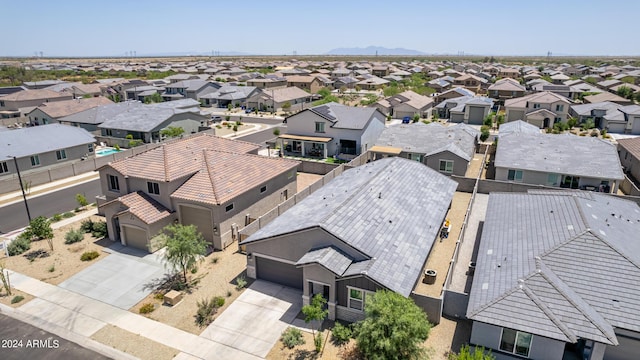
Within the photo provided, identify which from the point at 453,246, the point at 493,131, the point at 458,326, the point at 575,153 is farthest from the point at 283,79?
the point at 458,326

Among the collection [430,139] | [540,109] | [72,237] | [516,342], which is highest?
[540,109]

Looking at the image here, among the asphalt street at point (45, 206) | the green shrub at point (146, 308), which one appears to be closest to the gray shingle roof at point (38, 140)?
the asphalt street at point (45, 206)

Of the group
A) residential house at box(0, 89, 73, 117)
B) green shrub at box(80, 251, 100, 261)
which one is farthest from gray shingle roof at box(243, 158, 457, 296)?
residential house at box(0, 89, 73, 117)

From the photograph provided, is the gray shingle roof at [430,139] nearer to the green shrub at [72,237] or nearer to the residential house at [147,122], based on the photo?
the residential house at [147,122]

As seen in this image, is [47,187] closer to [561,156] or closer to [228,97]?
[561,156]

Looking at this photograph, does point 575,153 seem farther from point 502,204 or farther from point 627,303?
point 627,303

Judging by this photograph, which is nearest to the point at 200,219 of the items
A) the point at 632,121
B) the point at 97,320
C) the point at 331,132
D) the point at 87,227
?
the point at 97,320

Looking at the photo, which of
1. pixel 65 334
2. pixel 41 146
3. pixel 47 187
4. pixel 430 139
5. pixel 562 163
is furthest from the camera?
pixel 430 139
